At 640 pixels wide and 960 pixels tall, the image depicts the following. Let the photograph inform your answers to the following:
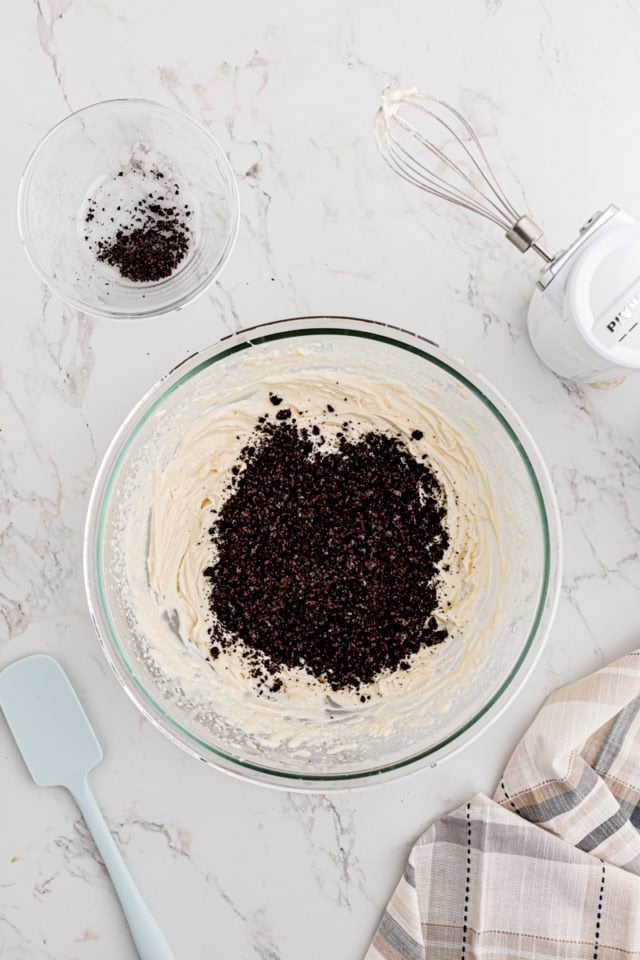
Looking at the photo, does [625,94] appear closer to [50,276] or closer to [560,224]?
[560,224]

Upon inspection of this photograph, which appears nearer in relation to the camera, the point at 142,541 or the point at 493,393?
the point at 493,393

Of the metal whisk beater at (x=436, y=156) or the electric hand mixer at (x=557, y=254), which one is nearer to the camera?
the electric hand mixer at (x=557, y=254)

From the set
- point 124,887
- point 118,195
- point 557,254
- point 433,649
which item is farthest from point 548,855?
point 118,195

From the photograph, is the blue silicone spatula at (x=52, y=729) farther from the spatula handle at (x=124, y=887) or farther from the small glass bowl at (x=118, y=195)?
the small glass bowl at (x=118, y=195)

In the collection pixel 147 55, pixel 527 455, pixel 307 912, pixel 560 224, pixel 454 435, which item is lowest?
pixel 307 912

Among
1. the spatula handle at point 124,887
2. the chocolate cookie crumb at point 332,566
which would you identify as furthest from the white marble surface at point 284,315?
the chocolate cookie crumb at point 332,566

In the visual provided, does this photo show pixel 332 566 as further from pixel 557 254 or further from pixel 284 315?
pixel 557 254

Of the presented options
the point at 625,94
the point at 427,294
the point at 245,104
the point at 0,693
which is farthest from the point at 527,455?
the point at 0,693
